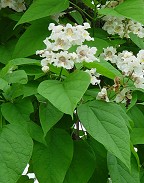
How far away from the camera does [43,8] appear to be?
1.30 meters

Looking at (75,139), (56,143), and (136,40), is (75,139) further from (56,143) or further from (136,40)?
(136,40)

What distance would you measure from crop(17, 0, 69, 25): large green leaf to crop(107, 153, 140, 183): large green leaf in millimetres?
426

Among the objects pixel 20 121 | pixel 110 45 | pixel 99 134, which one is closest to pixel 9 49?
pixel 110 45

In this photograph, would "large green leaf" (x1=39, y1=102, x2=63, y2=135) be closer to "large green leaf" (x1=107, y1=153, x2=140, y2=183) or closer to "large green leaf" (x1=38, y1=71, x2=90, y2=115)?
"large green leaf" (x1=38, y1=71, x2=90, y2=115)

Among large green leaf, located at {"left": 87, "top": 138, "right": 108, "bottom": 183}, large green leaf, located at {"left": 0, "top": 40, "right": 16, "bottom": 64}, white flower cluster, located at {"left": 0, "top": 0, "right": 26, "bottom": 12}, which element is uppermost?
white flower cluster, located at {"left": 0, "top": 0, "right": 26, "bottom": 12}

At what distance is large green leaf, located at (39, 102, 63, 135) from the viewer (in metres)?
0.98

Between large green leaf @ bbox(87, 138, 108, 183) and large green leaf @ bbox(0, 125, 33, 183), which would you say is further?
large green leaf @ bbox(87, 138, 108, 183)

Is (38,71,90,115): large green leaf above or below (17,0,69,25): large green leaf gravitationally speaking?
below

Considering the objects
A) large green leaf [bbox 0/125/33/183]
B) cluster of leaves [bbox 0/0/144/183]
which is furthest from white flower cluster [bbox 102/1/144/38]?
large green leaf [bbox 0/125/33/183]

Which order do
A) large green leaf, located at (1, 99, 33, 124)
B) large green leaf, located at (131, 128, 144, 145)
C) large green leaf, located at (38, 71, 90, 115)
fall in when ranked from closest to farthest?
large green leaf, located at (38, 71, 90, 115) → large green leaf, located at (1, 99, 33, 124) → large green leaf, located at (131, 128, 144, 145)

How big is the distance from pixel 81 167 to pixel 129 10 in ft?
1.41

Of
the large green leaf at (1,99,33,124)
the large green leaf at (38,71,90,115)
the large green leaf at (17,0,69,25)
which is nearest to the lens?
the large green leaf at (38,71,90,115)

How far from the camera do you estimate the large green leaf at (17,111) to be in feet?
3.38

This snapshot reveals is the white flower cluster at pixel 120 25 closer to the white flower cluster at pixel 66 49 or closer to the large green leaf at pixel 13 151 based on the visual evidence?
the white flower cluster at pixel 66 49
